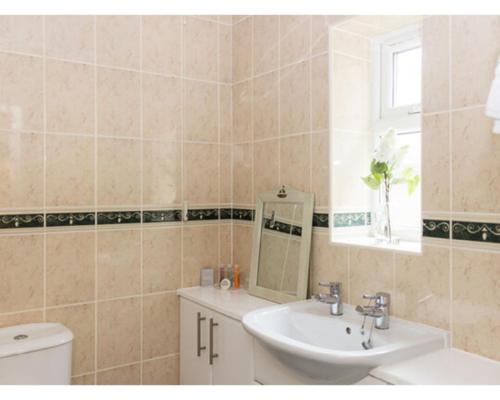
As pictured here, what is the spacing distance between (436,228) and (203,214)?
1.22 meters

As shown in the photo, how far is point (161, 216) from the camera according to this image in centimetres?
220

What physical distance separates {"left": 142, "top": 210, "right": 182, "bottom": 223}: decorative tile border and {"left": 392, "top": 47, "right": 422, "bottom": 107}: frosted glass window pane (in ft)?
3.77

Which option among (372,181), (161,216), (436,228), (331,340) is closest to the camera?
(436,228)

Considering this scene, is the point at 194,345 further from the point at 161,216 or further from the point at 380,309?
the point at 380,309

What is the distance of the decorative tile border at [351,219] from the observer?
187 centimetres

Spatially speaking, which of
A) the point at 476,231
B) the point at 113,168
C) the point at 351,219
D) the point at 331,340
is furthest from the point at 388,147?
the point at 113,168

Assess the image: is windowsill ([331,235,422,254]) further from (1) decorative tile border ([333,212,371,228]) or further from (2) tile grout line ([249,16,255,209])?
(2) tile grout line ([249,16,255,209])

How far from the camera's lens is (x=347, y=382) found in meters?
1.33

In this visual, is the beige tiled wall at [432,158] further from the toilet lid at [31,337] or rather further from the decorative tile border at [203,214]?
the toilet lid at [31,337]

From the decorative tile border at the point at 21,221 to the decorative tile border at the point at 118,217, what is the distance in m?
0.25

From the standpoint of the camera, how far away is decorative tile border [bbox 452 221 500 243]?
1301 mm

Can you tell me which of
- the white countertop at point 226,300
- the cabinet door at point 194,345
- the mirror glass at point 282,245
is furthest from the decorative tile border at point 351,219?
the cabinet door at point 194,345

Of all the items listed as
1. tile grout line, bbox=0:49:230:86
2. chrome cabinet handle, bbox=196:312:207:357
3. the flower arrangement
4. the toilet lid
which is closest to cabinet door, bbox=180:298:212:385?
chrome cabinet handle, bbox=196:312:207:357
